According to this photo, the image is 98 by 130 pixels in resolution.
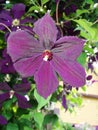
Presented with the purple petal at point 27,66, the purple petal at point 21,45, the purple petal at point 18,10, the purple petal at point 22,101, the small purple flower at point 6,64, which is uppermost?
the purple petal at point 18,10

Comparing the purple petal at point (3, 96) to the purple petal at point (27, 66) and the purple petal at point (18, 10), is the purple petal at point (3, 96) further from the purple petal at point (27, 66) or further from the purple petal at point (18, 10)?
the purple petal at point (27, 66)

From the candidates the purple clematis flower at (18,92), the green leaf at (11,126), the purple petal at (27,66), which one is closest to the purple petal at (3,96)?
the purple clematis flower at (18,92)

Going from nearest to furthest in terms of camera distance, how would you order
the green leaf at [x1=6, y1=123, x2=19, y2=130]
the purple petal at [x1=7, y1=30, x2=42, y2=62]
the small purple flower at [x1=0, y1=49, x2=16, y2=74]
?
the purple petal at [x1=7, y1=30, x2=42, y2=62], the small purple flower at [x1=0, y1=49, x2=16, y2=74], the green leaf at [x1=6, y1=123, x2=19, y2=130]

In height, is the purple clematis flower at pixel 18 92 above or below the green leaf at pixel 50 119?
above

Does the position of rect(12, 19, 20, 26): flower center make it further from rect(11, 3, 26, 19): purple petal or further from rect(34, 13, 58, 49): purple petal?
rect(34, 13, 58, 49): purple petal

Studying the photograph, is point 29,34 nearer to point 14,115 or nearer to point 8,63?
point 8,63

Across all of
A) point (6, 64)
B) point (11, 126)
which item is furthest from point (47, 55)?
point (11, 126)

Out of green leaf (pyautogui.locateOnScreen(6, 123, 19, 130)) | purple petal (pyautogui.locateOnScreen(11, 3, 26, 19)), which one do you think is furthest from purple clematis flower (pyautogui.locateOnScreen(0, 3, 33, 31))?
green leaf (pyautogui.locateOnScreen(6, 123, 19, 130))
